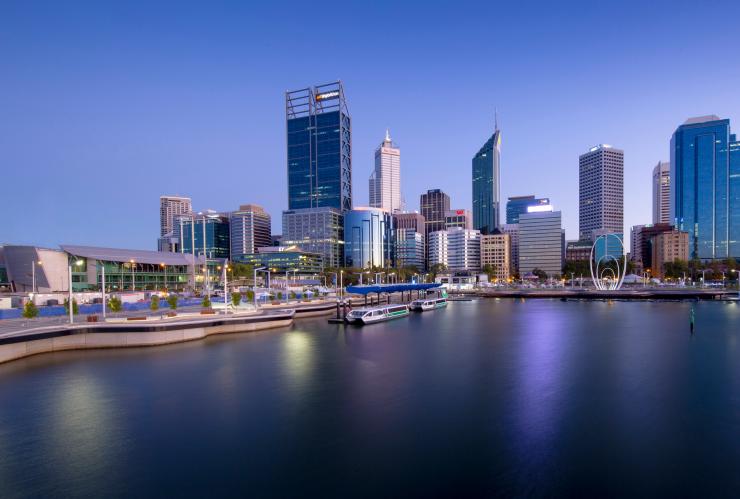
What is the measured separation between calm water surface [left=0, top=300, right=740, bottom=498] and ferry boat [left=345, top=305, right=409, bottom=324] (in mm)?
21539

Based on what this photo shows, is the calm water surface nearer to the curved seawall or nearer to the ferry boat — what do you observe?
the curved seawall

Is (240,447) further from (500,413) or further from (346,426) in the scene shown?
(500,413)

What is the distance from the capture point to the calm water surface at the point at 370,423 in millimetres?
17016

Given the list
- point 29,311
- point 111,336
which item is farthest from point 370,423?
point 29,311

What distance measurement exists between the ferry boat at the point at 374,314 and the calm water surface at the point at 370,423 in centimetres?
2154

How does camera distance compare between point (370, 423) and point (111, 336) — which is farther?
point (111, 336)

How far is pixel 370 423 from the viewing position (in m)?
23.2

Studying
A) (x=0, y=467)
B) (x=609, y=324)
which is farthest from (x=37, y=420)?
(x=609, y=324)

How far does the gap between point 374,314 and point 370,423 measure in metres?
47.0

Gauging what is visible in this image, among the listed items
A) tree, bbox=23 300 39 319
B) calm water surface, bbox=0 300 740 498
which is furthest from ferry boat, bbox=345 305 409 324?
tree, bbox=23 300 39 319

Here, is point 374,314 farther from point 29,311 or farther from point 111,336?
point 29,311

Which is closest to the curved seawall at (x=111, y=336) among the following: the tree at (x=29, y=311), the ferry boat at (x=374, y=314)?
the tree at (x=29, y=311)

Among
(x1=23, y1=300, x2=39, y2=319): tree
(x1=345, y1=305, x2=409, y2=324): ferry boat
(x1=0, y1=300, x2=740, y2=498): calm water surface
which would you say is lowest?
(x1=345, y1=305, x2=409, y2=324): ferry boat

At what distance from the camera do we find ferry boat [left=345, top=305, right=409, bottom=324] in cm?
6631
